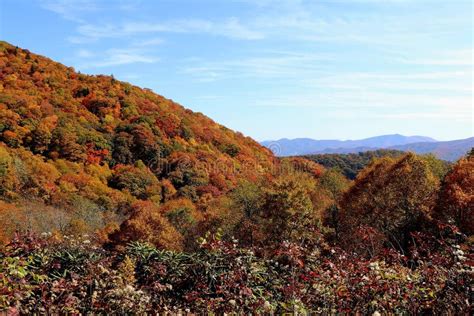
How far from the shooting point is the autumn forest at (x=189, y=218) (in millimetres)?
6617

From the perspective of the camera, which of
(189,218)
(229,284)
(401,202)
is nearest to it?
(229,284)

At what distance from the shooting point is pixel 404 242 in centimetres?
2905

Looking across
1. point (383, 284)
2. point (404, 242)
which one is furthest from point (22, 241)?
point (404, 242)

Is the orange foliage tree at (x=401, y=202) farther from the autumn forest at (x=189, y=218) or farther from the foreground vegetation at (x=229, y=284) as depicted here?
the foreground vegetation at (x=229, y=284)

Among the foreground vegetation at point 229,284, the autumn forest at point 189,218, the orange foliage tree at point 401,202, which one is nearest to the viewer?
the foreground vegetation at point 229,284

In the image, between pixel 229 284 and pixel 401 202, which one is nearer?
pixel 229 284

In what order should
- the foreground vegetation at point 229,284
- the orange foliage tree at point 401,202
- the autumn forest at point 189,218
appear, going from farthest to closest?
the orange foliage tree at point 401,202 → the autumn forest at point 189,218 → the foreground vegetation at point 229,284

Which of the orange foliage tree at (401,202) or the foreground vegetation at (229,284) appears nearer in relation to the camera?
the foreground vegetation at (229,284)

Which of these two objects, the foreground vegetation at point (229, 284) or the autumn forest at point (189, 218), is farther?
the autumn forest at point (189, 218)

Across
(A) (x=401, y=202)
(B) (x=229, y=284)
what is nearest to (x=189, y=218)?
(A) (x=401, y=202)

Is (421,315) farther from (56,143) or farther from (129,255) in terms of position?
(56,143)

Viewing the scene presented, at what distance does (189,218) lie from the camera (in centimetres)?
A: 3862

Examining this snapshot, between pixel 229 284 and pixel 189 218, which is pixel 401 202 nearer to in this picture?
pixel 189 218

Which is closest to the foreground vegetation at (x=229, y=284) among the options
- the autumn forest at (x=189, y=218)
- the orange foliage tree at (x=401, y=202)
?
the autumn forest at (x=189, y=218)
